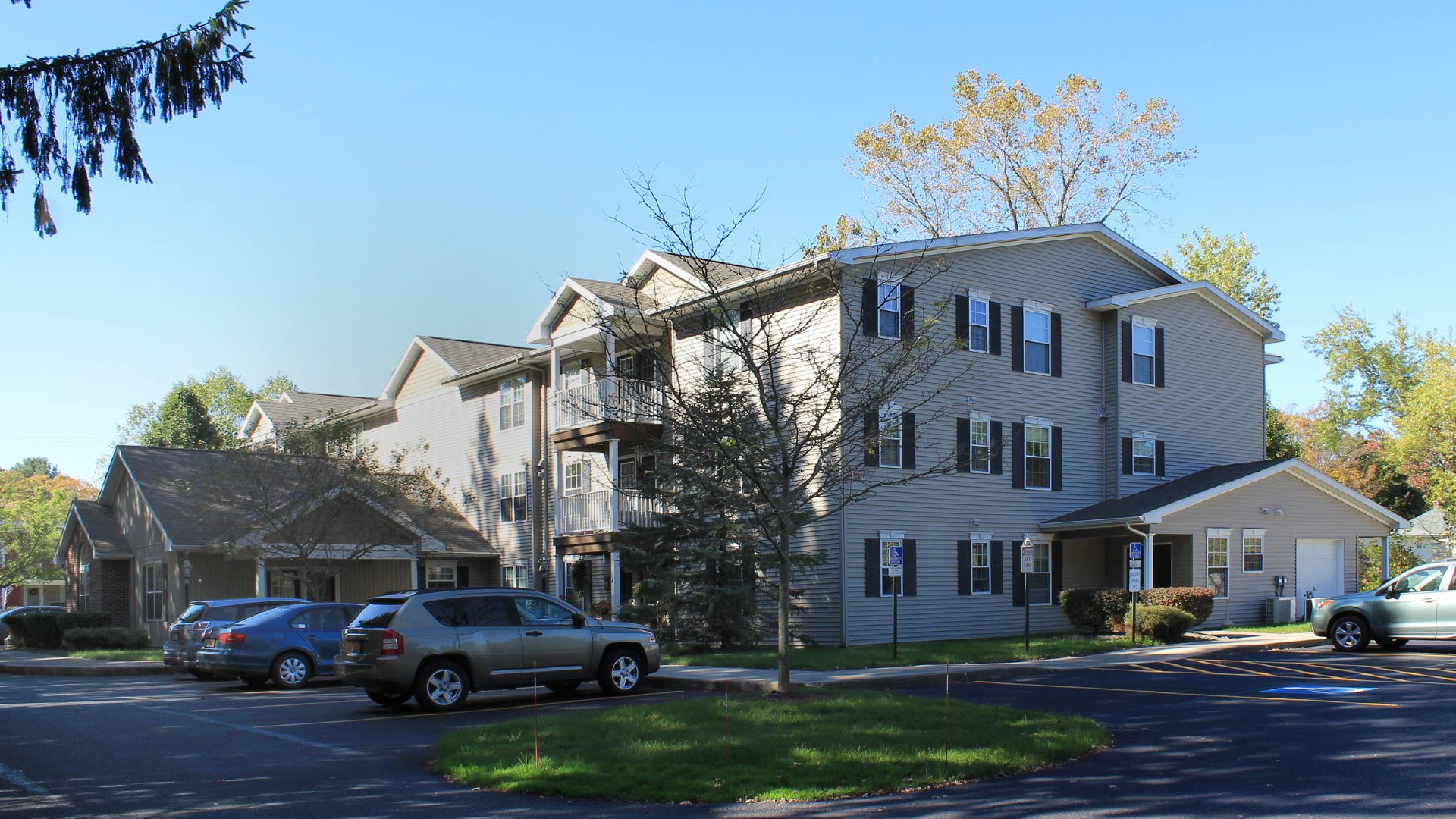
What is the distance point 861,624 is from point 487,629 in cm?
1146

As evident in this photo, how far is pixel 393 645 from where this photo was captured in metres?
16.1

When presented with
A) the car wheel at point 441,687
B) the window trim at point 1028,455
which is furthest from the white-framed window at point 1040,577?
the car wheel at point 441,687

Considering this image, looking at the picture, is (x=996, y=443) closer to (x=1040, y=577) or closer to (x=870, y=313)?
(x=1040, y=577)

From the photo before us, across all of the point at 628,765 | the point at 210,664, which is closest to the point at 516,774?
the point at 628,765

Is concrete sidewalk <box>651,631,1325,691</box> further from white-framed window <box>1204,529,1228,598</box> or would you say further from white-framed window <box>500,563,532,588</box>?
white-framed window <box>500,563,532,588</box>

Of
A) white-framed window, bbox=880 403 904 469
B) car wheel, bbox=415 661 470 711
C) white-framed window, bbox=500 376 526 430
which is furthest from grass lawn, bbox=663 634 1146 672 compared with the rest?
white-framed window, bbox=500 376 526 430

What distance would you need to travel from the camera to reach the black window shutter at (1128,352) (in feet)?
104

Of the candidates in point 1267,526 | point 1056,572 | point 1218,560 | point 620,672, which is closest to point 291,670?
point 620,672

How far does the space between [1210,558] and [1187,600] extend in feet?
11.5

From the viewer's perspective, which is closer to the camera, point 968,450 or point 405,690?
point 405,690

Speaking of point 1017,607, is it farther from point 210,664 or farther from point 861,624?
point 210,664

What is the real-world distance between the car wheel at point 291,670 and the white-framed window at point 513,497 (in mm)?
14567

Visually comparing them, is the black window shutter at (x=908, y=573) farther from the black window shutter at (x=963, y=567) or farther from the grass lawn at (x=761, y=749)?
the grass lawn at (x=761, y=749)

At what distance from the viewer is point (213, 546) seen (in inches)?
1270
